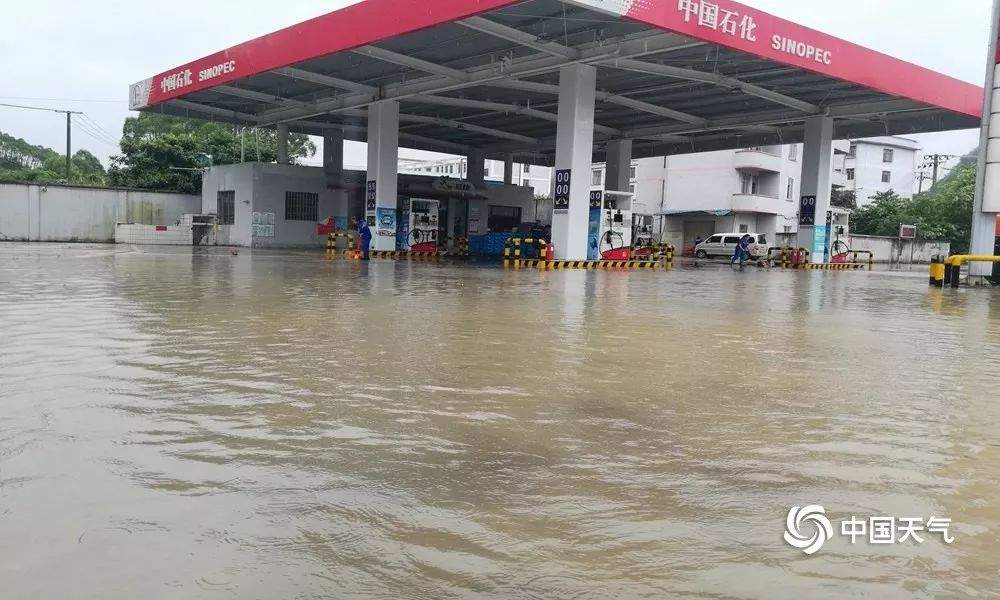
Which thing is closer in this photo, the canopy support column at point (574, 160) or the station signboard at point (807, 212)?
the canopy support column at point (574, 160)

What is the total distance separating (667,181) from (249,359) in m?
46.5

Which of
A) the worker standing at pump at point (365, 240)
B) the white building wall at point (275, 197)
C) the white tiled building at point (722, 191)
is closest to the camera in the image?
the worker standing at pump at point (365, 240)

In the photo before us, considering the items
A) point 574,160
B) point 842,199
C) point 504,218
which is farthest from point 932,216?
point 574,160

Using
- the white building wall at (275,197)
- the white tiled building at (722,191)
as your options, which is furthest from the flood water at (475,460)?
the white tiled building at (722,191)

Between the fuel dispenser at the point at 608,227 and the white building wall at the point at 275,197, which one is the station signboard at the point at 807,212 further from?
the white building wall at the point at 275,197

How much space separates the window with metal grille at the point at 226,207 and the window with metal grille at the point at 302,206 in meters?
2.55

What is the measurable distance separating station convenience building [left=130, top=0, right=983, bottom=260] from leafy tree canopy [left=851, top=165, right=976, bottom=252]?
1809cm

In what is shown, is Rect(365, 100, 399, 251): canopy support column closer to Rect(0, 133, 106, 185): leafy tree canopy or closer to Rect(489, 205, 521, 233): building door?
Rect(489, 205, 521, 233): building door

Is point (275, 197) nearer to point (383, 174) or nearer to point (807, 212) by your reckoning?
point (383, 174)

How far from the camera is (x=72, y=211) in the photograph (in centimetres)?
3381

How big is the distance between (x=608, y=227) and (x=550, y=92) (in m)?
4.98

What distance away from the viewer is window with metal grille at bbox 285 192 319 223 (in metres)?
33.7

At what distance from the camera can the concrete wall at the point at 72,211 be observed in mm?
32375

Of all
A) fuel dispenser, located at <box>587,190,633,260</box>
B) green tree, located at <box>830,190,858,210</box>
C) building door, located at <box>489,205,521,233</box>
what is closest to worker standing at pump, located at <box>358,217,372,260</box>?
fuel dispenser, located at <box>587,190,633,260</box>
